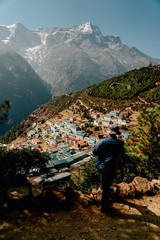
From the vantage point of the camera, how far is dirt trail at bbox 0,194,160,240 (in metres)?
3.59

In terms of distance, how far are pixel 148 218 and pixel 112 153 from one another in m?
2.60

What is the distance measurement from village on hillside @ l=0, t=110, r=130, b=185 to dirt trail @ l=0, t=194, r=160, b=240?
26.8 meters

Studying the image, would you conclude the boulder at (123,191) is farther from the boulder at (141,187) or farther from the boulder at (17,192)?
the boulder at (17,192)

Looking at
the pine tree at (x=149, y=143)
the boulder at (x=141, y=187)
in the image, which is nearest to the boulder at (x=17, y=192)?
the boulder at (x=141, y=187)

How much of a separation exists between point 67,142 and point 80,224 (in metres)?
65.4

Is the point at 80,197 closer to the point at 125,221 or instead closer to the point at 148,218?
the point at 125,221

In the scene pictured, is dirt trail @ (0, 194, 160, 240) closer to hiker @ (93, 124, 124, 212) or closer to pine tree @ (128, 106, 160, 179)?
hiker @ (93, 124, 124, 212)

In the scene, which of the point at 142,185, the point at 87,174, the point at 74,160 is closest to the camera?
the point at 142,185

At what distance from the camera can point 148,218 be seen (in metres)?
4.71

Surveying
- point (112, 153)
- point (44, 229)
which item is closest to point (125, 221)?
point (112, 153)

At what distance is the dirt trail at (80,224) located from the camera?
11.8 feet

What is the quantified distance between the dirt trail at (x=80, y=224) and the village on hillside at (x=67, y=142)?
26.8 meters

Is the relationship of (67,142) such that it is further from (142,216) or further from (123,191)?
(142,216)

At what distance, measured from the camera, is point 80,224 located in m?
4.06
